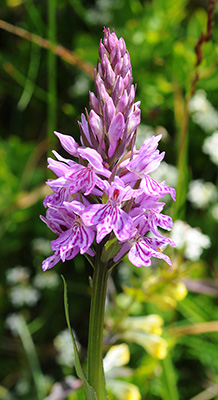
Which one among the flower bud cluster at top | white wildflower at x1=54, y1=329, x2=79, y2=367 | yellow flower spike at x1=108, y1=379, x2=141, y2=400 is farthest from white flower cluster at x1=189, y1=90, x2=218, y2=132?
the flower bud cluster at top

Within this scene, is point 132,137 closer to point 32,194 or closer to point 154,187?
point 154,187

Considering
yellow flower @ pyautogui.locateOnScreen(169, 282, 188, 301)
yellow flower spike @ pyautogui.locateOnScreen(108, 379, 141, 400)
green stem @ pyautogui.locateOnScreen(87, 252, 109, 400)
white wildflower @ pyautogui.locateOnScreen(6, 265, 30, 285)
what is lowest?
yellow flower spike @ pyautogui.locateOnScreen(108, 379, 141, 400)

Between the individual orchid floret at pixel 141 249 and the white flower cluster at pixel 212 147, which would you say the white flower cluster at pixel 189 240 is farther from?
the individual orchid floret at pixel 141 249

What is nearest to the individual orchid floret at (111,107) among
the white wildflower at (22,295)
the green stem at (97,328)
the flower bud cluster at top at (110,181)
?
the flower bud cluster at top at (110,181)

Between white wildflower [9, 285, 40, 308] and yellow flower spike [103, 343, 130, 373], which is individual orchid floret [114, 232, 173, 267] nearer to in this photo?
yellow flower spike [103, 343, 130, 373]

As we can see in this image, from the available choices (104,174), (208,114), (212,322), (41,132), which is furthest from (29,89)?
(104,174)

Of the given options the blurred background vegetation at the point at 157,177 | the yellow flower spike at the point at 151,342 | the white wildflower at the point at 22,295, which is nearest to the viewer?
the yellow flower spike at the point at 151,342
